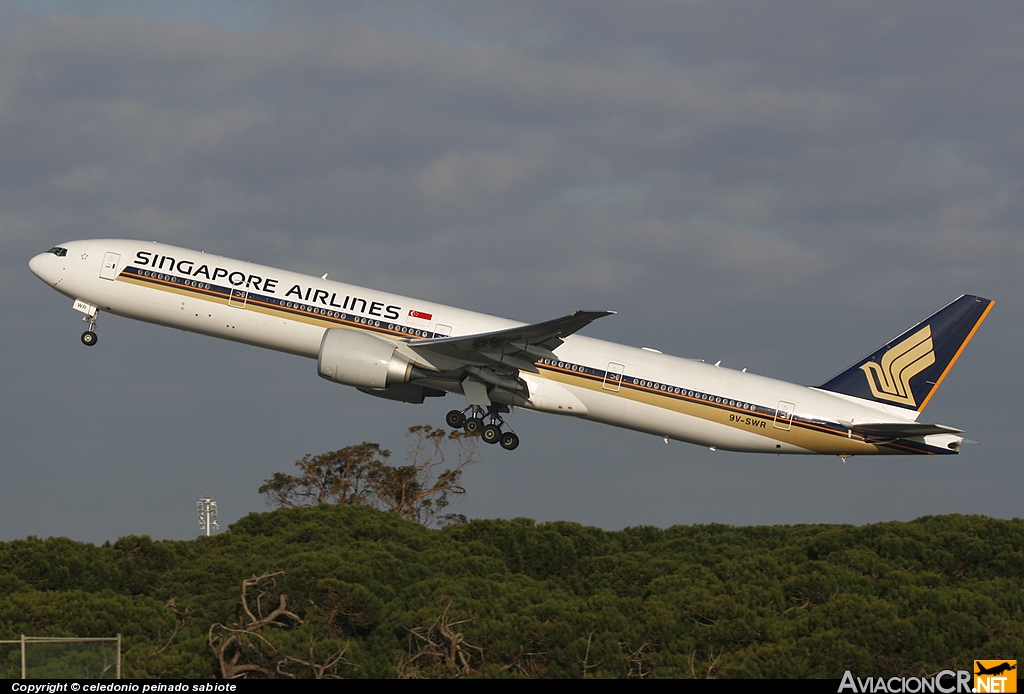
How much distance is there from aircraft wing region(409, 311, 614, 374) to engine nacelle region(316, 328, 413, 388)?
944 mm

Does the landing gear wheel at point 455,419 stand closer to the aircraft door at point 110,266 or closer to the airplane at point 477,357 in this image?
the airplane at point 477,357

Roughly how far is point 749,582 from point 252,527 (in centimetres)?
1985

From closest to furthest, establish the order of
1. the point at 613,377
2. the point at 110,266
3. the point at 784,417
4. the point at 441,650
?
the point at 441,650
the point at 613,377
the point at 784,417
the point at 110,266

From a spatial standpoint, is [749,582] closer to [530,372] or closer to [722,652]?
[722,652]

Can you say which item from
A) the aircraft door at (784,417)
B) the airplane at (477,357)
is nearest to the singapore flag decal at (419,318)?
the airplane at (477,357)

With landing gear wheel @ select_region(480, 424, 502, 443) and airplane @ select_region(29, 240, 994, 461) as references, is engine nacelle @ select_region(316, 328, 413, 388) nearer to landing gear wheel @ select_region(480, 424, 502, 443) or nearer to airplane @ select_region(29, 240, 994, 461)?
airplane @ select_region(29, 240, 994, 461)

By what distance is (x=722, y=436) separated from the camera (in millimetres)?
38969

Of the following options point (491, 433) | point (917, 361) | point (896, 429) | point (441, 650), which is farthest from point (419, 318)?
point (917, 361)

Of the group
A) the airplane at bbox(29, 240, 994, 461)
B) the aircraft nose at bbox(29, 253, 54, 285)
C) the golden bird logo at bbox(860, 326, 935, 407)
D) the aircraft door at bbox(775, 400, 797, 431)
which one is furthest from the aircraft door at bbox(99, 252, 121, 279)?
the golden bird logo at bbox(860, 326, 935, 407)

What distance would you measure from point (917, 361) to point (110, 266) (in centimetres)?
2806

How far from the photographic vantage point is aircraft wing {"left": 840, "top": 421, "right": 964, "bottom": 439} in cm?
3706

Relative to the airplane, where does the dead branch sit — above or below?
below

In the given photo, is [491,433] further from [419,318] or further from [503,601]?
[503,601]

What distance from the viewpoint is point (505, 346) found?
3734 centimetres
